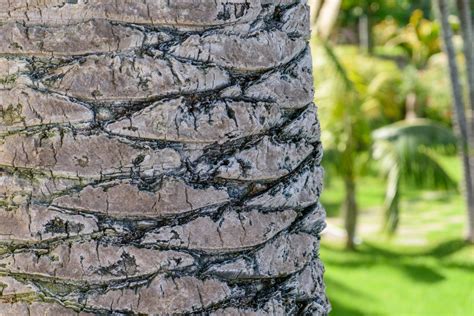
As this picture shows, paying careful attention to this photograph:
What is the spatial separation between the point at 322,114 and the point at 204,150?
1092 centimetres

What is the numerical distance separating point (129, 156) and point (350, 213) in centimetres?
1151

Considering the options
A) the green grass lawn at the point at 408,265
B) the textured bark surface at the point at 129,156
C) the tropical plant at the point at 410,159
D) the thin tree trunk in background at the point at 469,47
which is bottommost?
the green grass lawn at the point at 408,265

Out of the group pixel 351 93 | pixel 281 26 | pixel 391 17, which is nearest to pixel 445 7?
pixel 351 93

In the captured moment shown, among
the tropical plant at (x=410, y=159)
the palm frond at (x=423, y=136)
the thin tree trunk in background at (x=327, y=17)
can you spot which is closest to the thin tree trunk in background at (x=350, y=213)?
the tropical plant at (x=410, y=159)

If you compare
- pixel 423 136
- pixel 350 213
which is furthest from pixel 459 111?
pixel 350 213

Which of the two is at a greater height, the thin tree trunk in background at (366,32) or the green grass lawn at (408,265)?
the thin tree trunk in background at (366,32)

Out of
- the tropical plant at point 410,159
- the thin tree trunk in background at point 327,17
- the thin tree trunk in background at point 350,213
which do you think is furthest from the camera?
the thin tree trunk in background at point 350,213

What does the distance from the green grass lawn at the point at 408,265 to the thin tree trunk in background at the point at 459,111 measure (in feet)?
2.27

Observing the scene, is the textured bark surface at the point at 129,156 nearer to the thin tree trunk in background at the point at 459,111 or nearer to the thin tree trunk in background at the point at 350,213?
the thin tree trunk in background at the point at 459,111

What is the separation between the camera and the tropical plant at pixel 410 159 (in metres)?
11.5

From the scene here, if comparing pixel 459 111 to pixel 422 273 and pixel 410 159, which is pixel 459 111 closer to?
pixel 410 159

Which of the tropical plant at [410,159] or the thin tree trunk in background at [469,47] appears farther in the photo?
the tropical plant at [410,159]

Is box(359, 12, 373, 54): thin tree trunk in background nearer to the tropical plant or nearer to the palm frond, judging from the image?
the palm frond

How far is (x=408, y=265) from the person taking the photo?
1099cm
